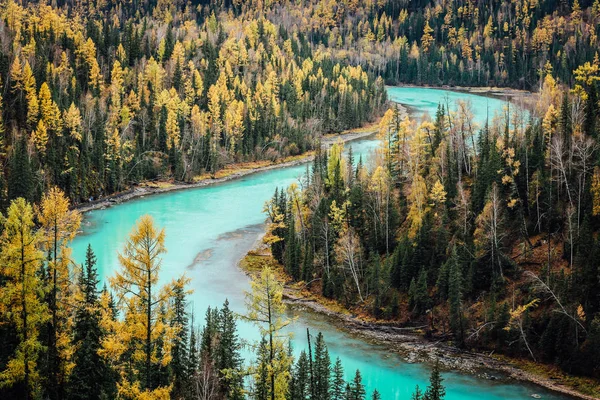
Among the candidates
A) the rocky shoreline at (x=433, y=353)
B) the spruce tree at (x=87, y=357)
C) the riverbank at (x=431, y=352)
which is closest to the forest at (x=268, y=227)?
the spruce tree at (x=87, y=357)

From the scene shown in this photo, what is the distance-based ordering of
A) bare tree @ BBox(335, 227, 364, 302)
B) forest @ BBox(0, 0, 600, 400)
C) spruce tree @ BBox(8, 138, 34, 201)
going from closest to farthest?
forest @ BBox(0, 0, 600, 400) → bare tree @ BBox(335, 227, 364, 302) → spruce tree @ BBox(8, 138, 34, 201)

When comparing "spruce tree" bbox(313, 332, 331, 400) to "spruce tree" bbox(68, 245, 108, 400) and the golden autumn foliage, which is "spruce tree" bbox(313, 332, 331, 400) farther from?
the golden autumn foliage

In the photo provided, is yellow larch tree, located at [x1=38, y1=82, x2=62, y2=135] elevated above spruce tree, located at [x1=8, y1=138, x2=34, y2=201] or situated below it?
above

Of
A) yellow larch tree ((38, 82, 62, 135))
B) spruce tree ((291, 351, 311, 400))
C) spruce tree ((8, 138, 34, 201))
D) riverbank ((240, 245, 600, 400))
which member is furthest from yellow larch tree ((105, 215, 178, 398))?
yellow larch tree ((38, 82, 62, 135))

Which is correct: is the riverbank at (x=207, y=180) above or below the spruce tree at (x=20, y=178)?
below

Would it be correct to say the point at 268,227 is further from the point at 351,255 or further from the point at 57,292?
the point at 57,292

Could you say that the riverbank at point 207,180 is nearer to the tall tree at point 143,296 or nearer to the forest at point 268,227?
the forest at point 268,227
